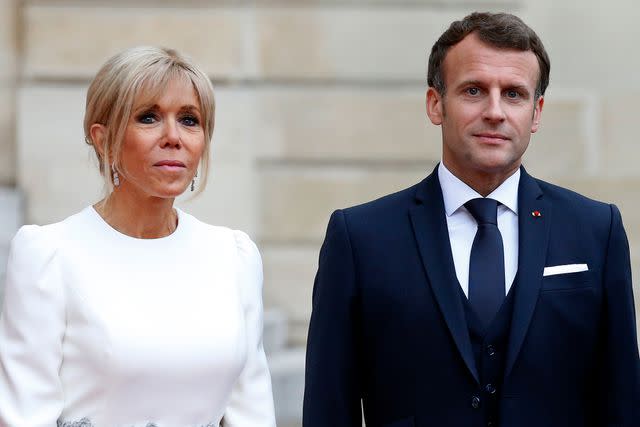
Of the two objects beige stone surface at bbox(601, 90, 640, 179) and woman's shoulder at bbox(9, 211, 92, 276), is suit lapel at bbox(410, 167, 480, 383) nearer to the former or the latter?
woman's shoulder at bbox(9, 211, 92, 276)

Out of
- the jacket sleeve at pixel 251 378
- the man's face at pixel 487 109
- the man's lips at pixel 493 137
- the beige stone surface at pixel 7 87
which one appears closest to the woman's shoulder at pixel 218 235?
the jacket sleeve at pixel 251 378

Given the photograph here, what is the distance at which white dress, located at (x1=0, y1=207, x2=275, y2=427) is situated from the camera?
3.91m

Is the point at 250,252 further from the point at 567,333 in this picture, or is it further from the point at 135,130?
the point at 567,333

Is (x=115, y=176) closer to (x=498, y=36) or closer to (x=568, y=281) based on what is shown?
(x=498, y=36)

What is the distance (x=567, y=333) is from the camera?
4.11 metres

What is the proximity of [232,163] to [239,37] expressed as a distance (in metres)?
0.75

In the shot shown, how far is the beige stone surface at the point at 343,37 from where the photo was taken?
8.52 meters

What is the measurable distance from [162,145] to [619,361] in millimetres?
1451

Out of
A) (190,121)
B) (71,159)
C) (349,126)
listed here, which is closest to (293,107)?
(349,126)

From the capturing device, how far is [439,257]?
4.18m

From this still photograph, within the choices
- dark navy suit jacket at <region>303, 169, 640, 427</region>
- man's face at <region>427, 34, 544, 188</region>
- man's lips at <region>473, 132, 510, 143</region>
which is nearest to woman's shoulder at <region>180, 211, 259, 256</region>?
dark navy suit jacket at <region>303, 169, 640, 427</region>

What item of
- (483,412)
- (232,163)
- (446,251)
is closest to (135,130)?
(446,251)

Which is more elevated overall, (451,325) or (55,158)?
(55,158)

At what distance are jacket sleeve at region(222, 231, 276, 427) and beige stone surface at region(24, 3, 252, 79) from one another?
4271 millimetres
